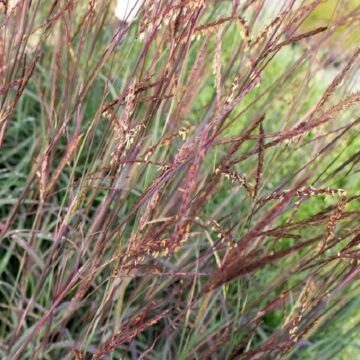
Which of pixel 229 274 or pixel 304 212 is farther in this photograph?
pixel 304 212

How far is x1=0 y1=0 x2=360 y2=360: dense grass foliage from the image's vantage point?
1.09 m

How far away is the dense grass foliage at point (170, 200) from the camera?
1091mm

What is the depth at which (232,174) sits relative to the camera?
1.01 m

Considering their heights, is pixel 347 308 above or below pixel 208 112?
below

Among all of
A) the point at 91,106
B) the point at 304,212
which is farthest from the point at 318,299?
the point at 304,212

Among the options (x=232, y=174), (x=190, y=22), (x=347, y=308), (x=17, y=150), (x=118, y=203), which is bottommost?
(x=17, y=150)

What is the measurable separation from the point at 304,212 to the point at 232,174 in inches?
81.2

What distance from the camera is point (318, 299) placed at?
4.19 feet

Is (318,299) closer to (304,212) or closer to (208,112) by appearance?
(208,112)

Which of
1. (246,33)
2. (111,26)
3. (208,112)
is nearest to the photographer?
(246,33)

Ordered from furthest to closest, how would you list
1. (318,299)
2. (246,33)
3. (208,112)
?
1. (208,112)
2. (318,299)
3. (246,33)

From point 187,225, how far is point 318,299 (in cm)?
42

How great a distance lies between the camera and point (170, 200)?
164cm

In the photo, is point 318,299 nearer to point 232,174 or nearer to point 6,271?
point 232,174
